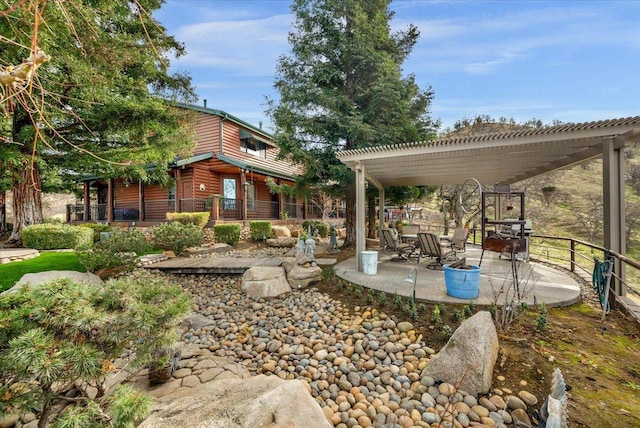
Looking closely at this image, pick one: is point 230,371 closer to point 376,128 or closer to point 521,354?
point 521,354

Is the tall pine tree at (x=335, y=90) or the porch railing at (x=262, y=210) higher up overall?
the tall pine tree at (x=335, y=90)

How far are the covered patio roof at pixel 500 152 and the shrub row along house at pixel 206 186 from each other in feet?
28.6

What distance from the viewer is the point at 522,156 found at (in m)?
6.34

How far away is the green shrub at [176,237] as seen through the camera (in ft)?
31.9

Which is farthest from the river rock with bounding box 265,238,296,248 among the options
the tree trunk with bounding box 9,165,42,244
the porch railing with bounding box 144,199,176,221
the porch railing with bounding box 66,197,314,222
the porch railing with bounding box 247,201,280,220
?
the tree trunk with bounding box 9,165,42,244

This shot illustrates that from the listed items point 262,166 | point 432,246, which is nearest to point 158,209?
point 262,166

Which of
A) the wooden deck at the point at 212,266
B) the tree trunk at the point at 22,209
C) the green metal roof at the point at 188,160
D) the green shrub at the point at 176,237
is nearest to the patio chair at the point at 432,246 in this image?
the wooden deck at the point at 212,266

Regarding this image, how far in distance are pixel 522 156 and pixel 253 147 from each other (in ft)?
48.5

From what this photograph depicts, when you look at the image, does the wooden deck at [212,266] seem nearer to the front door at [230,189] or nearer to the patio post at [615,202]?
the patio post at [615,202]

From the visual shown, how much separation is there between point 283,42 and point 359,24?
2553 mm

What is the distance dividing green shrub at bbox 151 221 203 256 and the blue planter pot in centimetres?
876

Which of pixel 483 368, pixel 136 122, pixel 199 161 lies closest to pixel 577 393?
pixel 483 368

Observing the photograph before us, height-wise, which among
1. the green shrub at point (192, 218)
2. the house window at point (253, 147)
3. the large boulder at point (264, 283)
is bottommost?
the large boulder at point (264, 283)

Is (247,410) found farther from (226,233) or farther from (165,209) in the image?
(165,209)
